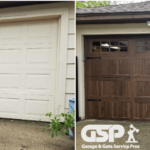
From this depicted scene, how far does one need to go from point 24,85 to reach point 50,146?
111cm

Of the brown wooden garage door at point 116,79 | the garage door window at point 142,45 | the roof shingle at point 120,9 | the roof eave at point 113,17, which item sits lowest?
the brown wooden garage door at point 116,79

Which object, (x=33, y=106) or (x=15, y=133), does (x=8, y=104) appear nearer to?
(x=33, y=106)

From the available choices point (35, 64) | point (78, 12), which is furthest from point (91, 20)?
point (35, 64)

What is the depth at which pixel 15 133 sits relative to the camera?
2480mm

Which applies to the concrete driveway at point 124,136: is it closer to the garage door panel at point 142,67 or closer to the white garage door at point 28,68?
the garage door panel at point 142,67

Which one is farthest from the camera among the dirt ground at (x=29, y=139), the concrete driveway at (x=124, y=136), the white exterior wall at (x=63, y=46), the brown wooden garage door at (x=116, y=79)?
the white exterior wall at (x=63, y=46)

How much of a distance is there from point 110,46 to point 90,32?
0.28m

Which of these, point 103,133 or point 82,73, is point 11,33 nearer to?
point 82,73

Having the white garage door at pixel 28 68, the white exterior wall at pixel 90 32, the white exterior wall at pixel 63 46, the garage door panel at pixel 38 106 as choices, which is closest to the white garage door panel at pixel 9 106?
the white garage door at pixel 28 68

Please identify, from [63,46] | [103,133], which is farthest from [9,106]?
[103,133]

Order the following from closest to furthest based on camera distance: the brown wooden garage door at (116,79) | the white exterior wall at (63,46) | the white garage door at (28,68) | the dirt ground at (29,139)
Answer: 1. the brown wooden garage door at (116,79)
2. the dirt ground at (29,139)
3. the white exterior wall at (63,46)
4. the white garage door at (28,68)

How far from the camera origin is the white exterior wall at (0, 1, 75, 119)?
2.58 m

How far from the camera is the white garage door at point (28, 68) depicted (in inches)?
109

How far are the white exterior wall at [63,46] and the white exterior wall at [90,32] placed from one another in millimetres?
790
